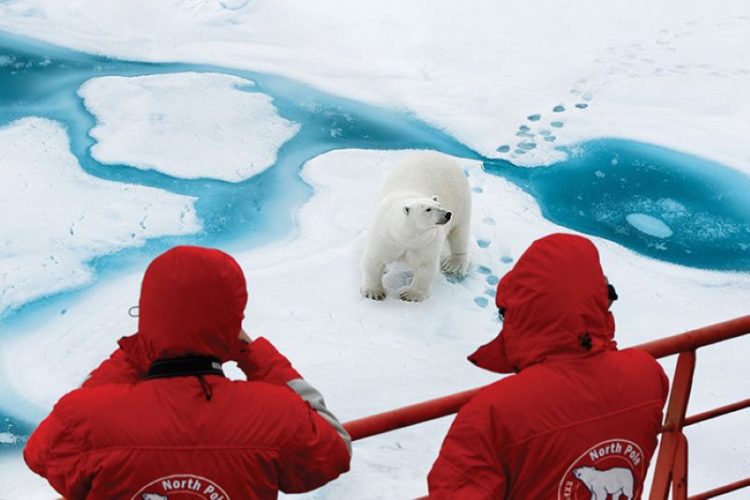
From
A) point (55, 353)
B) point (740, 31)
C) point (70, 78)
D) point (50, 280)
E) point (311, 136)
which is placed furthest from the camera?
point (740, 31)

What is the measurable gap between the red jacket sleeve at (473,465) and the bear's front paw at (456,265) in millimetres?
2312

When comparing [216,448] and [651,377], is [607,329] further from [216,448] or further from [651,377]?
[216,448]

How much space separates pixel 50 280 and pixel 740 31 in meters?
4.85

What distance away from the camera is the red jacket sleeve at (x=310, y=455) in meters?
1.31

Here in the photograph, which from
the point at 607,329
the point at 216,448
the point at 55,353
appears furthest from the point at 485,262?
the point at 216,448

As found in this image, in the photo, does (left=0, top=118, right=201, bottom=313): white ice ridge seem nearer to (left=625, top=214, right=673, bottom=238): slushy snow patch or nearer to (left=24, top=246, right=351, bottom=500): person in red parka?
(left=625, top=214, right=673, bottom=238): slushy snow patch

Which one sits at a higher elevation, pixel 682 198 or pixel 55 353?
pixel 682 198

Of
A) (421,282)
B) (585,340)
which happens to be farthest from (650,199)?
(585,340)

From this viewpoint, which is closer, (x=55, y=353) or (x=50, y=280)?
(x=55, y=353)

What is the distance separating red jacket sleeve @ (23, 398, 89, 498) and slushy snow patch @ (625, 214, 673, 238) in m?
3.34

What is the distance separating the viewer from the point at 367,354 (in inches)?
125

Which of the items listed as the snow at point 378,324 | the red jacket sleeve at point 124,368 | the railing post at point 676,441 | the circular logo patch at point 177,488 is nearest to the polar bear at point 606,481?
the railing post at point 676,441

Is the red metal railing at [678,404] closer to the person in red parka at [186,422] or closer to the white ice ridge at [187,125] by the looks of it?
the person in red parka at [186,422]

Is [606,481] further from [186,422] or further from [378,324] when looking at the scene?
[378,324]
